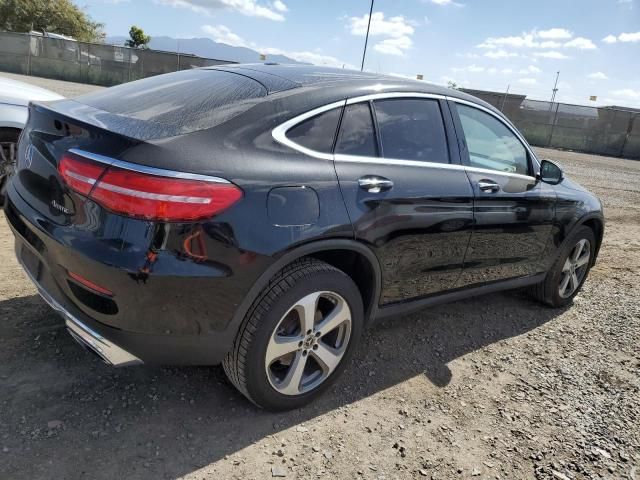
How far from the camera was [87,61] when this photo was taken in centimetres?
2842

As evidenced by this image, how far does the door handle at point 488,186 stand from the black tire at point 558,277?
48.8 inches

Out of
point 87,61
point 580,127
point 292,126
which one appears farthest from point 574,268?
point 87,61

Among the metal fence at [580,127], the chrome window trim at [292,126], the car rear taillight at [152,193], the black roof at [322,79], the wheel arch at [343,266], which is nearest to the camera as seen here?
the car rear taillight at [152,193]

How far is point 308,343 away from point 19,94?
12.9 ft

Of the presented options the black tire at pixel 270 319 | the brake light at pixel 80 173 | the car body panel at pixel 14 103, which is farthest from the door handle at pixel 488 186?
the car body panel at pixel 14 103

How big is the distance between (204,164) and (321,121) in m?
0.73

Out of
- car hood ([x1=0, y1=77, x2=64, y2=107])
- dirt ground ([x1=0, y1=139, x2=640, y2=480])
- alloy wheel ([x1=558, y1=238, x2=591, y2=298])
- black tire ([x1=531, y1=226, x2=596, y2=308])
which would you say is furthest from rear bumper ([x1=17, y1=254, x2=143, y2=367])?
alloy wheel ([x1=558, y1=238, x2=591, y2=298])

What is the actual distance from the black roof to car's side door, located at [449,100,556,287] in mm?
346

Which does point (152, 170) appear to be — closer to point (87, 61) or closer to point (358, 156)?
point (358, 156)

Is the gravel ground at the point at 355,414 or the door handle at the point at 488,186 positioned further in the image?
the door handle at the point at 488,186

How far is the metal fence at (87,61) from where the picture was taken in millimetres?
28172

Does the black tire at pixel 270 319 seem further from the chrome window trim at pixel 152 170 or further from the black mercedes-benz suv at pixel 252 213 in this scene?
the chrome window trim at pixel 152 170

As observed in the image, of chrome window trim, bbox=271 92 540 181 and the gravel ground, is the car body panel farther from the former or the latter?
chrome window trim, bbox=271 92 540 181

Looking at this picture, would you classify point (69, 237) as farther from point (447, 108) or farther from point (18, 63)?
point (18, 63)
